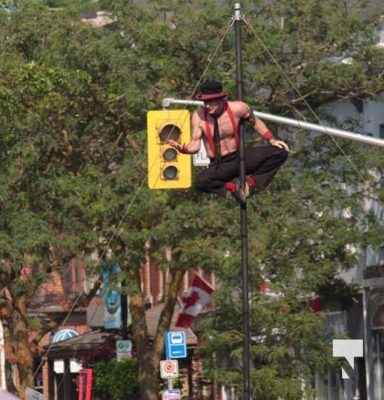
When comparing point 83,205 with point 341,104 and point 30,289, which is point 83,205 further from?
point 341,104

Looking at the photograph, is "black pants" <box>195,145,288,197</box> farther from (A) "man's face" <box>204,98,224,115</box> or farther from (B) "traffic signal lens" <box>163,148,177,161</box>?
(B) "traffic signal lens" <box>163,148,177,161</box>

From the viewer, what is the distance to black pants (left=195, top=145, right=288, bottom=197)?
18.9 meters

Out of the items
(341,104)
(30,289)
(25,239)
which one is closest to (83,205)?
(25,239)

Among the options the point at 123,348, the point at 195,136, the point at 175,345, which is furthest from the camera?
the point at 123,348

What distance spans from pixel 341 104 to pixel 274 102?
6.98 meters

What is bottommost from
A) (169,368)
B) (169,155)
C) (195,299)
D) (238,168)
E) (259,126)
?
(169,368)

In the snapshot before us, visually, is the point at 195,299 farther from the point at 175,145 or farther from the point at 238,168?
the point at 238,168

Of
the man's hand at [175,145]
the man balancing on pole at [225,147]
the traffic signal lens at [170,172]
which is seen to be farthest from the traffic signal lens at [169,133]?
the man balancing on pole at [225,147]

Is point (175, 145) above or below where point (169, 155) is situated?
below

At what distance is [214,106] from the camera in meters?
18.4

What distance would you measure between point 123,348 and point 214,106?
25.9 m

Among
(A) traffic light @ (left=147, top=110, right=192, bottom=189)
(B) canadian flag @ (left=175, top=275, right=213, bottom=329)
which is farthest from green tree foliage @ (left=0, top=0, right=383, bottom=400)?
(A) traffic light @ (left=147, top=110, right=192, bottom=189)

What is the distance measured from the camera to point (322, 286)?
1431 inches

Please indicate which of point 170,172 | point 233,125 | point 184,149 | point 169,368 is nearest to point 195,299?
point 169,368
